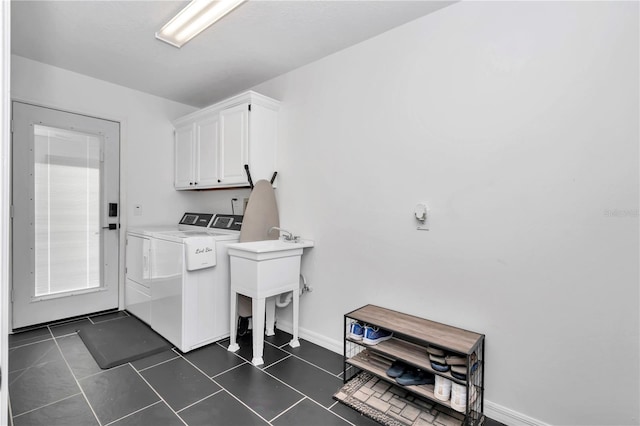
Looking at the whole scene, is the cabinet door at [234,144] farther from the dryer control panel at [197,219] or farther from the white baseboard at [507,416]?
the white baseboard at [507,416]

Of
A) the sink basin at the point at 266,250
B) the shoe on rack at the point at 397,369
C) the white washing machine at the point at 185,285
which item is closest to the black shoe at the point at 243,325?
the white washing machine at the point at 185,285

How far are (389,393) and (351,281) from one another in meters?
0.81

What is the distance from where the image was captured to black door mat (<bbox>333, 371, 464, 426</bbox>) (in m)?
1.69

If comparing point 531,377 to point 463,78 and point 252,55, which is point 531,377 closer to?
point 463,78

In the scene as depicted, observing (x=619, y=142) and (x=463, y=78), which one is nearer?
(x=619, y=142)

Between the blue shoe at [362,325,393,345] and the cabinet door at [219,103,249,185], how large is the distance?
1.69 m

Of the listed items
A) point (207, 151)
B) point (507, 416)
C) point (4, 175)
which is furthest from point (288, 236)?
point (4, 175)

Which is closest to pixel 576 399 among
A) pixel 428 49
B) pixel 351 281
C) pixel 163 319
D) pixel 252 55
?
pixel 351 281

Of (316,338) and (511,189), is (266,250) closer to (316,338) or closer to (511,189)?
(316,338)

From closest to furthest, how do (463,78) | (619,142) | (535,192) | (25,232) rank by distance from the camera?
(619,142), (535,192), (463,78), (25,232)

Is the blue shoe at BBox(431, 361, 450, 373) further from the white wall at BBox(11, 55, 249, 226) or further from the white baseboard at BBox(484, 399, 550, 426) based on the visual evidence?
the white wall at BBox(11, 55, 249, 226)

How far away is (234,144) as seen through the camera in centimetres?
293

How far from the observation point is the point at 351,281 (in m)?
2.45

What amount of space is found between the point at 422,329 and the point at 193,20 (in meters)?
2.53
